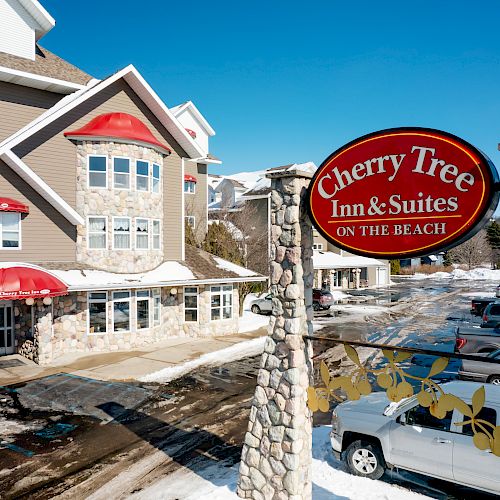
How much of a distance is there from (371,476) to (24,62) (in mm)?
21560

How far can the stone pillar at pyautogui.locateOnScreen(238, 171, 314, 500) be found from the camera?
22.2ft

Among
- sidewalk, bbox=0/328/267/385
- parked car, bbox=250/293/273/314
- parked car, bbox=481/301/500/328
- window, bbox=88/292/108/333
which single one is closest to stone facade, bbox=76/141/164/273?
window, bbox=88/292/108/333

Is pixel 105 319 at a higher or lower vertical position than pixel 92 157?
lower

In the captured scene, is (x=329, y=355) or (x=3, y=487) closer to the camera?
(x=3, y=487)

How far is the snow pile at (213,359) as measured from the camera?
15023mm

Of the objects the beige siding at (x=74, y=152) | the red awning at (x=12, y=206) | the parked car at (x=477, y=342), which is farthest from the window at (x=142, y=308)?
the parked car at (x=477, y=342)

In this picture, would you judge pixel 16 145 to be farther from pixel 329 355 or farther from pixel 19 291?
pixel 329 355

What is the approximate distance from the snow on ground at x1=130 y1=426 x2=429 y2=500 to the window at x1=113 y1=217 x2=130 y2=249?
12.9m

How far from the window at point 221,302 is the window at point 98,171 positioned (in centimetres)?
742

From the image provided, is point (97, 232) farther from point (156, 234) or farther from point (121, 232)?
point (156, 234)

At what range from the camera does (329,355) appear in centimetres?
1856

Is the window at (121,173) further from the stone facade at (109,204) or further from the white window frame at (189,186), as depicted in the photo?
the white window frame at (189,186)

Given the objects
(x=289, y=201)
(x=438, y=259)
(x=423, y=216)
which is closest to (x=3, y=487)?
(x=289, y=201)

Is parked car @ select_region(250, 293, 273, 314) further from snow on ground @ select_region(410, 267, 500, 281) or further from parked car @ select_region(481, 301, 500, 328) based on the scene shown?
snow on ground @ select_region(410, 267, 500, 281)
